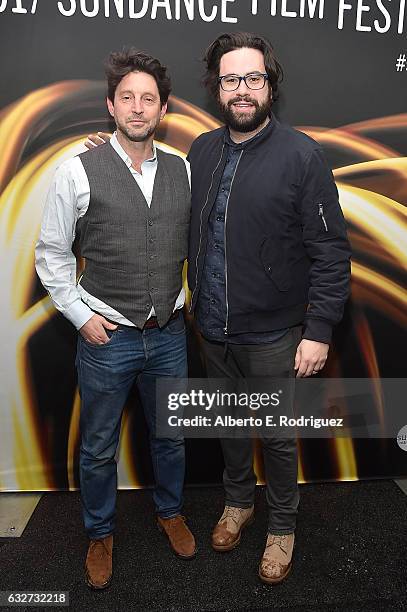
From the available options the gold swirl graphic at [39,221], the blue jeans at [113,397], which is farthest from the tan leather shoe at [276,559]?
the gold swirl graphic at [39,221]

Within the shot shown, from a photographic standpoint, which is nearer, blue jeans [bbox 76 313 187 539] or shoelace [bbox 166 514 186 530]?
blue jeans [bbox 76 313 187 539]

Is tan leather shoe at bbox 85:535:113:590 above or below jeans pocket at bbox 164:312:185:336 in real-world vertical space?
below

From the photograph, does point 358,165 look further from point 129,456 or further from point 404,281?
point 129,456

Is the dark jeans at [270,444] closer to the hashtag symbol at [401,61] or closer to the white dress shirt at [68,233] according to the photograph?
the white dress shirt at [68,233]

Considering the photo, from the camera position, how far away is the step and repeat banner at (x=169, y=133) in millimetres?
1943

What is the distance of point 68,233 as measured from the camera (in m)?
1.64

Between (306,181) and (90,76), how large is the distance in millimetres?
857

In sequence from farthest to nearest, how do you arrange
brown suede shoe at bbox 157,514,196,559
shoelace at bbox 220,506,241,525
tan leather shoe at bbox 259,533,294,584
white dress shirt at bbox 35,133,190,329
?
shoelace at bbox 220,506,241,525
brown suede shoe at bbox 157,514,196,559
tan leather shoe at bbox 259,533,294,584
white dress shirt at bbox 35,133,190,329

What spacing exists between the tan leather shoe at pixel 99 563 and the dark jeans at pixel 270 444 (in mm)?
474

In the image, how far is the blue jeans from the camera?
172cm

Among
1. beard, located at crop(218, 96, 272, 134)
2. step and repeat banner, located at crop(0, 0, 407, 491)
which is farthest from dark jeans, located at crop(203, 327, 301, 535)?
beard, located at crop(218, 96, 272, 134)

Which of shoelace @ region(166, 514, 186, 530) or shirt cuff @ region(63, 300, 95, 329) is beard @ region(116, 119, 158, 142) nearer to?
shirt cuff @ region(63, 300, 95, 329)

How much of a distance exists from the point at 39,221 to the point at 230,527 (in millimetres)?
1252

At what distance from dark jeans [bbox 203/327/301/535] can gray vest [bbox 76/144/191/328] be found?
27 centimetres
